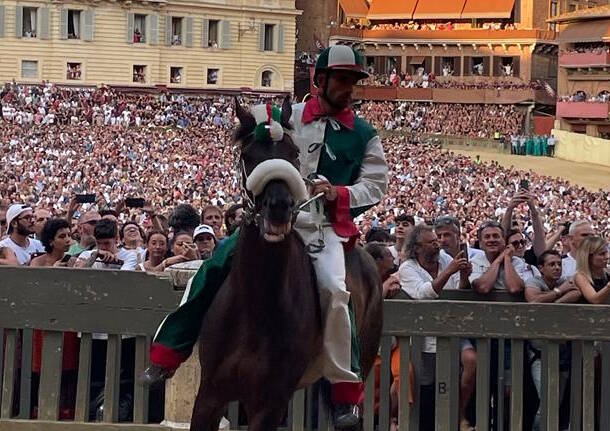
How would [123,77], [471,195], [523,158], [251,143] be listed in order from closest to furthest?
[251,143] < [471,195] < [523,158] < [123,77]

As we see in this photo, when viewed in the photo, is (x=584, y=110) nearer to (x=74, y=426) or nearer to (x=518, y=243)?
(x=518, y=243)

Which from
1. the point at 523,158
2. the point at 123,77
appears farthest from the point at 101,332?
the point at 123,77

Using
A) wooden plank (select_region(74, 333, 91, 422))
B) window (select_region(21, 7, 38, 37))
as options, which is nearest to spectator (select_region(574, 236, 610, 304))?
wooden plank (select_region(74, 333, 91, 422))

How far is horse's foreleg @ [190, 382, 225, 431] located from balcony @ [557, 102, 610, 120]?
237 feet

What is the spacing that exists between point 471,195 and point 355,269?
133 ft

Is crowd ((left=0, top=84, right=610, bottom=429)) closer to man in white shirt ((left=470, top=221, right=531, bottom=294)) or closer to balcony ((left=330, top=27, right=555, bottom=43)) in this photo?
man in white shirt ((left=470, top=221, right=531, bottom=294))

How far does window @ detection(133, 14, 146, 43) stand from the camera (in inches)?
3319

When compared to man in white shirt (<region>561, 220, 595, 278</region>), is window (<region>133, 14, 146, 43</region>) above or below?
above

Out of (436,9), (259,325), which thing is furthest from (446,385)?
(436,9)

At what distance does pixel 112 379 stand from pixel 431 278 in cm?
231

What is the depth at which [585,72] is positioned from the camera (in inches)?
3253

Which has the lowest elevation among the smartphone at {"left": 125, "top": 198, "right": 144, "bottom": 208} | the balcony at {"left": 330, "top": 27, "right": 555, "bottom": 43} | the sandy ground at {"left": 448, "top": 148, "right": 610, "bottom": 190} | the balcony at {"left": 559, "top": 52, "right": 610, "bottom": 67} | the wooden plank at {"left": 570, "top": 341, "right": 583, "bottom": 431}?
the sandy ground at {"left": 448, "top": 148, "right": 610, "bottom": 190}

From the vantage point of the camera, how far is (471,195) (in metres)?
48.5

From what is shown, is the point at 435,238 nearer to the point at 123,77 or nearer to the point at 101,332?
the point at 101,332
